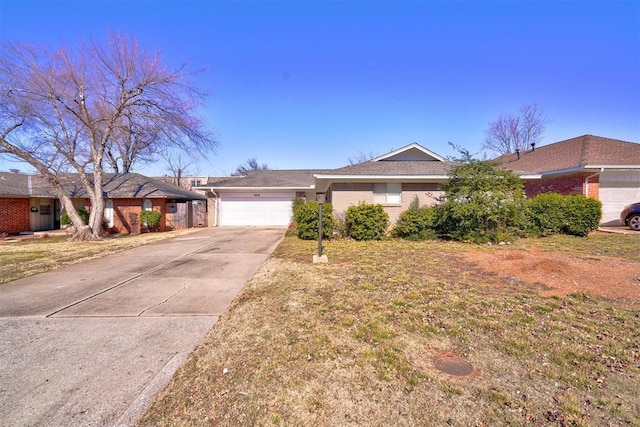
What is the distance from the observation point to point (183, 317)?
3.98 metres

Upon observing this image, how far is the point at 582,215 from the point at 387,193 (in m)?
7.33

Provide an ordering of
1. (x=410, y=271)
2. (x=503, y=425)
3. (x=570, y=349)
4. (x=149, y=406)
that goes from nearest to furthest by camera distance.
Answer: (x=503, y=425), (x=149, y=406), (x=570, y=349), (x=410, y=271)

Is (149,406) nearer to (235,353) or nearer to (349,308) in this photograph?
(235,353)

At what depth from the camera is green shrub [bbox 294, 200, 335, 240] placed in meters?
10.9

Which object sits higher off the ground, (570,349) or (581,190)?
(581,190)

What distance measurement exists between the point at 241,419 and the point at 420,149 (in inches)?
546

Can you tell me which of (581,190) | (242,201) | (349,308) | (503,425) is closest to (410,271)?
(349,308)

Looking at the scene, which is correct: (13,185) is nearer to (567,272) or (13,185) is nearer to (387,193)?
(387,193)

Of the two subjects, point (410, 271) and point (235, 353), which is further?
point (410, 271)

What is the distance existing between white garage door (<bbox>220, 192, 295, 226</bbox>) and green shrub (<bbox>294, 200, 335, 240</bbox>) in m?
7.60

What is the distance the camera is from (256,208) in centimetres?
1884

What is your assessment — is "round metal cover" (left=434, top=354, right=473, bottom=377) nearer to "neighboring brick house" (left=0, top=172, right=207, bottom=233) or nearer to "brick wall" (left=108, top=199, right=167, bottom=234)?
"neighboring brick house" (left=0, top=172, right=207, bottom=233)

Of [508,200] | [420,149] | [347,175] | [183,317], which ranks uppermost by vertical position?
[420,149]

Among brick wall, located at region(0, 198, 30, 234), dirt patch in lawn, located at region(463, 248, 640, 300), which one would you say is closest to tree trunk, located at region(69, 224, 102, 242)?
brick wall, located at region(0, 198, 30, 234)
